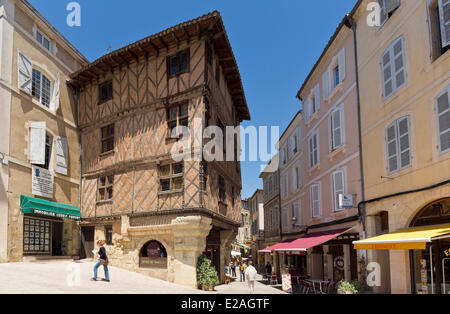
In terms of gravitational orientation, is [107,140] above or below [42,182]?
above

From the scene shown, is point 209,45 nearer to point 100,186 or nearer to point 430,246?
point 100,186

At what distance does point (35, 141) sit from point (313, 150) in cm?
1187

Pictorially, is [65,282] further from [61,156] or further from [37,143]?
[61,156]

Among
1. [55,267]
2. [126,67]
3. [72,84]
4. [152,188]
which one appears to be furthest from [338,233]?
[72,84]

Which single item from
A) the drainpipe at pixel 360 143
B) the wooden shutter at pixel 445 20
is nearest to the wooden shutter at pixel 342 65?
the drainpipe at pixel 360 143

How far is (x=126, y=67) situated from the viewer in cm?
1606

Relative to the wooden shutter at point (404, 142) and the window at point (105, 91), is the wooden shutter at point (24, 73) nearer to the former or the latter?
the window at point (105, 91)

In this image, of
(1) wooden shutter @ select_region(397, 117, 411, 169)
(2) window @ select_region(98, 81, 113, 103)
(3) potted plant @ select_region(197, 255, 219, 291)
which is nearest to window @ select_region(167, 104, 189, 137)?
(2) window @ select_region(98, 81, 113, 103)

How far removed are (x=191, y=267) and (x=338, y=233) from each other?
5.14 metres

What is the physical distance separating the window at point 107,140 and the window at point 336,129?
930 cm

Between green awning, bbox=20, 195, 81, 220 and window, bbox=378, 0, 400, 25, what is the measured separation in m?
13.3

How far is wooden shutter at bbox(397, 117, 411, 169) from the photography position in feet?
31.9

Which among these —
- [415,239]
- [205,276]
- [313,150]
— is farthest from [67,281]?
[313,150]

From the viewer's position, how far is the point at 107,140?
54.2 feet
